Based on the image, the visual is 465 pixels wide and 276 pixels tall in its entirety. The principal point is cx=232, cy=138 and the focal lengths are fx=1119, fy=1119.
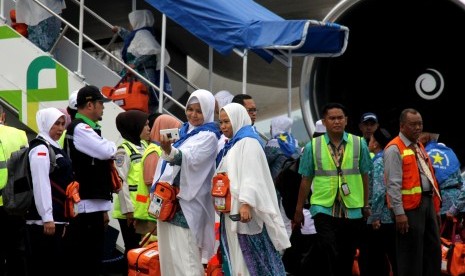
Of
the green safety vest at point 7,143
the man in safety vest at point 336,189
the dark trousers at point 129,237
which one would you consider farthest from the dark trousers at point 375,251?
the green safety vest at point 7,143

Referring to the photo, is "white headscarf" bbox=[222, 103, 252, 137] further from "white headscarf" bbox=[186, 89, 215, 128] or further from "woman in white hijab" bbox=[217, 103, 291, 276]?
"white headscarf" bbox=[186, 89, 215, 128]

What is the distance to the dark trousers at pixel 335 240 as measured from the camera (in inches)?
344

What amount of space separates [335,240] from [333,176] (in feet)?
1.65

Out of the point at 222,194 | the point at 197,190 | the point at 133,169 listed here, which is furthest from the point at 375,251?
the point at 222,194

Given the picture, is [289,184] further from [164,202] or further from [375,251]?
[164,202]

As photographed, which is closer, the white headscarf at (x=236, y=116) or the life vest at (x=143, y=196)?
the white headscarf at (x=236, y=116)

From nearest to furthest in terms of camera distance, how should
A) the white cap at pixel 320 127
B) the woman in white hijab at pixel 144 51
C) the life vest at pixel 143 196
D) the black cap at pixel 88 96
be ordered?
the black cap at pixel 88 96 → the life vest at pixel 143 196 → the white cap at pixel 320 127 → the woman in white hijab at pixel 144 51

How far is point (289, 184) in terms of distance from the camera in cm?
950

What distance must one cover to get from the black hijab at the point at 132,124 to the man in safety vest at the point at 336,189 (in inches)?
58.8

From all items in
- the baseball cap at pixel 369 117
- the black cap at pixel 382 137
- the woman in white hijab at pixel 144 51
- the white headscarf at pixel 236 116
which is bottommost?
the black cap at pixel 382 137

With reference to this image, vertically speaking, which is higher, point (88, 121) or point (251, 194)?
point (88, 121)

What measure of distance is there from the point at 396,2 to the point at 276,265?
176 inches

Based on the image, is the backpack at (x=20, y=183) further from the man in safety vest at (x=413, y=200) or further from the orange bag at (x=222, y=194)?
the man in safety vest at (x=413, y=200)

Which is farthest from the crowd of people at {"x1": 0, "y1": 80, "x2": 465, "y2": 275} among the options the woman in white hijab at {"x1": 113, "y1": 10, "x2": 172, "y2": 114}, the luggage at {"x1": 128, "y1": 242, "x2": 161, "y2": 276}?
the woman in white hijab at {"x1": 113, "y1": 10, "x2": 172, "y2": 114}
